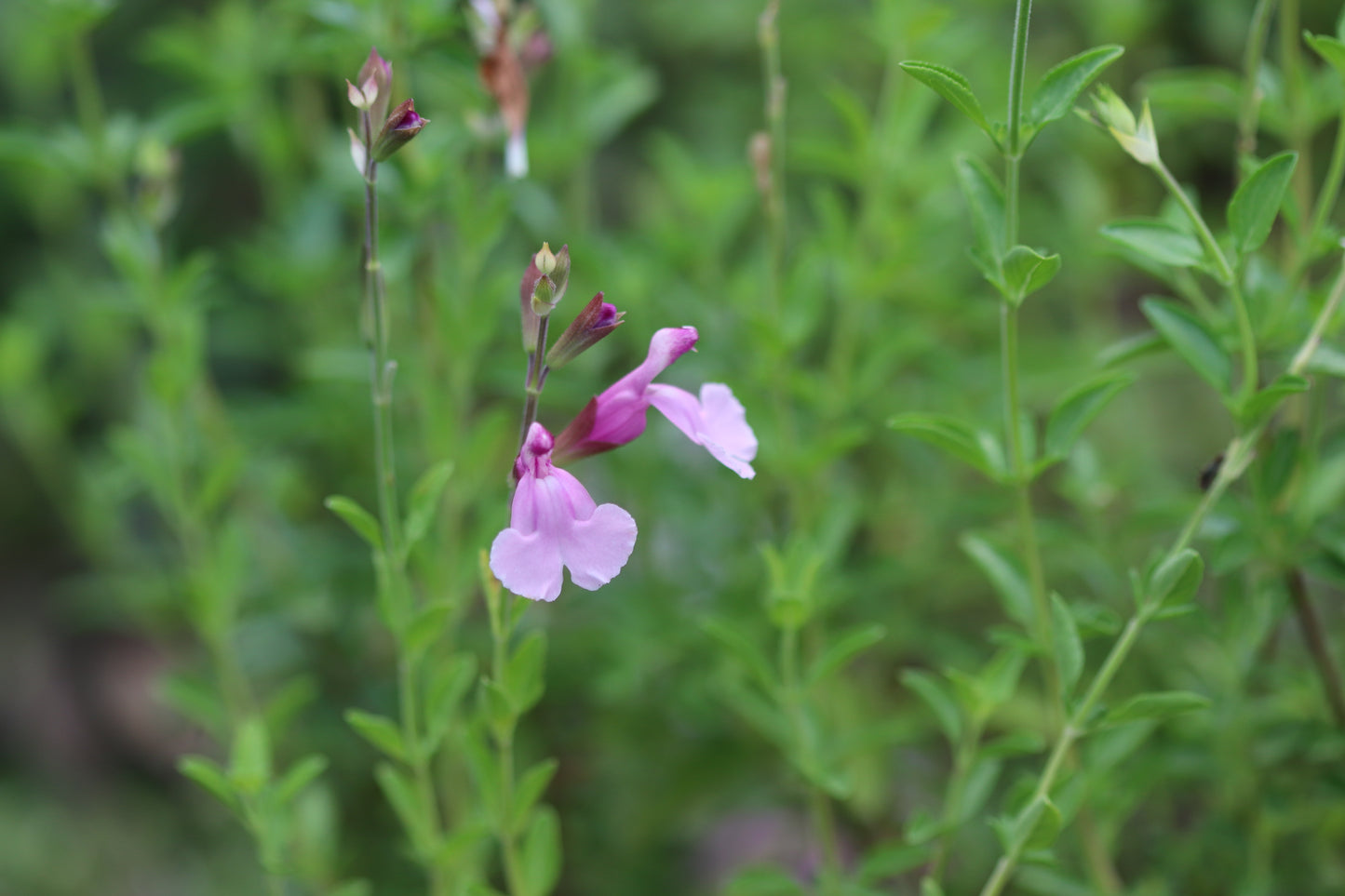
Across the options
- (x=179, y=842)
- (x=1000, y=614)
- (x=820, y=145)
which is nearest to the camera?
(x=820, y=145)

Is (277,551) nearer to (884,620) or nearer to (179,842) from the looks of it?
(179,842)

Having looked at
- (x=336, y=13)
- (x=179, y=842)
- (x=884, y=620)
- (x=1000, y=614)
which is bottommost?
(x=179, y=842)

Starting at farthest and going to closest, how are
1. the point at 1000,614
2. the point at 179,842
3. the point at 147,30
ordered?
the point at 147,30 → the point at 179,842 → the point at 1000,614

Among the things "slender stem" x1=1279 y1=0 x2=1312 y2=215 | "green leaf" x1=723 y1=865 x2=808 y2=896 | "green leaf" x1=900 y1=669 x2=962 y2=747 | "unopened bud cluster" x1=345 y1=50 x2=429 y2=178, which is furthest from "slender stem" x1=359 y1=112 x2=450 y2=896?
"slender stem" x1=1279 y1=0 x2=1312 y2=215

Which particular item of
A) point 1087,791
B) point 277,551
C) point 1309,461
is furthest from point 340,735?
point 1309,461

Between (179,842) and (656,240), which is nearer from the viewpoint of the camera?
(656,240)

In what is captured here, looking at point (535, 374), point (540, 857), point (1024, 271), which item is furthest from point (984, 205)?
point (540, 857)

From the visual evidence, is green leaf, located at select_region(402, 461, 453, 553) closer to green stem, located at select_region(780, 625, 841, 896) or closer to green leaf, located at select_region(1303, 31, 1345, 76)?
green stem, located at select_region(780, 625, 841, 896)

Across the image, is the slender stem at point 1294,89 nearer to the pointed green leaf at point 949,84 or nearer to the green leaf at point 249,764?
the pointed green leaf at point 949,84
